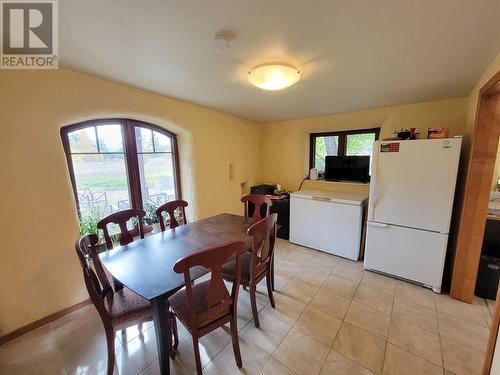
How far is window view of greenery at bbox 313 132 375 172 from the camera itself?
317 cm

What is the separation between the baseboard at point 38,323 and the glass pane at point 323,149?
372 centimetres

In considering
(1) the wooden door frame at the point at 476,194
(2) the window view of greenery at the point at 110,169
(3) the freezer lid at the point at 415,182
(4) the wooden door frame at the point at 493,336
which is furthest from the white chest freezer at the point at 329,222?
(2) the window view of greenery at the point at 110,169

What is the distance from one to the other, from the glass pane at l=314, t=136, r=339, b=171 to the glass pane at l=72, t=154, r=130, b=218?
3.10 meters

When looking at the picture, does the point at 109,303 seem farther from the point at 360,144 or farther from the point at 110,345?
the point at 360,144

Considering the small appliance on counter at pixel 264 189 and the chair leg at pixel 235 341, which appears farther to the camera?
the small appliance on counter at pixel 264 189

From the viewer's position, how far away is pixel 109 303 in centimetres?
135

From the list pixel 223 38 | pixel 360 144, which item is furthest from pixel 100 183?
pixel 360 144

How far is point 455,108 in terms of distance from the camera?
7.81ft

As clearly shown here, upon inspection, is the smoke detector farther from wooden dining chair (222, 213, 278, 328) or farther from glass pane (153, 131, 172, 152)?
glass pane (153, 131, 172, 152)

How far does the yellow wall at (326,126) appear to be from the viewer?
2439mm

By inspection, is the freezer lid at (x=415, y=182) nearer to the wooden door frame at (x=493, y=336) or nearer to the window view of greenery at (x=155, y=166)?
the wooden door frame at (x=493, y=336)

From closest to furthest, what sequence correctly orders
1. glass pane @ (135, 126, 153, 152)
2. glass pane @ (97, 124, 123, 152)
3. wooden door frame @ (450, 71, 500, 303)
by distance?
wooden door frame @ (450, 71, 500, 303) → glass pane @ (97, 124, 123, 152) → glass pane @ (135, 126, 153, 152)

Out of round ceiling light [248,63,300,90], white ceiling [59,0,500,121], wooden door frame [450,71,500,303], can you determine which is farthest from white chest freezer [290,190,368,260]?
round ceiling light [248,63,300,90]

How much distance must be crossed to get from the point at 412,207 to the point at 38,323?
3.66 meters
